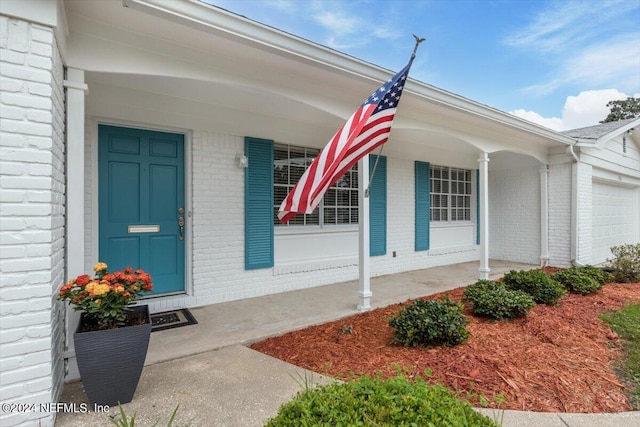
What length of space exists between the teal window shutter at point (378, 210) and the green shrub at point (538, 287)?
2.35 metres

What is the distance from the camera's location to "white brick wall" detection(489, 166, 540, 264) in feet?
27.0

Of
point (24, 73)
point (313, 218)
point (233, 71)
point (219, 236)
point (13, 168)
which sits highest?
point (233, 71)

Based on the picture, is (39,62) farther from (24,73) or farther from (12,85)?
(12,85)

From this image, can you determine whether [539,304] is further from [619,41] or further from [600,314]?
[619,41]

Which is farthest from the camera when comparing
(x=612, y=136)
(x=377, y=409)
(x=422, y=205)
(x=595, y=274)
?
(x=612, y=136)

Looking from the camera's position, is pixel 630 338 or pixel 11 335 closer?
pixel 11 335

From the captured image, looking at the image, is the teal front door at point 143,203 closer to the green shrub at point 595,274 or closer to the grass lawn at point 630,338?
the grass lawn at point 630,338

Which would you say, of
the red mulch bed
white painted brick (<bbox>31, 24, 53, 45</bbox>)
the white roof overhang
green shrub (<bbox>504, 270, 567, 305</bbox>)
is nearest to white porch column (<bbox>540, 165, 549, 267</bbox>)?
the white roof overhang

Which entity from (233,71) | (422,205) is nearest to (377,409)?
(233,71)

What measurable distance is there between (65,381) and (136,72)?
2.56 meters

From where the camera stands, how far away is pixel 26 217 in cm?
202

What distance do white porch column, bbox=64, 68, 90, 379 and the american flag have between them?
64.6 inches

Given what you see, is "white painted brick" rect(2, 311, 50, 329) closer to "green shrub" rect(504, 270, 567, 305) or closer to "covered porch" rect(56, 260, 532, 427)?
"covered porch" rect(56, 260, 532, 427)

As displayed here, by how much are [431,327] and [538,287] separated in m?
2.43
